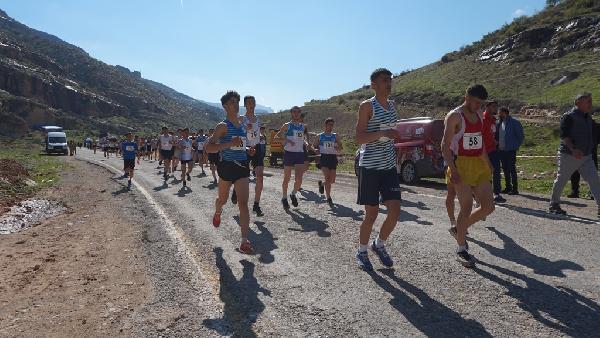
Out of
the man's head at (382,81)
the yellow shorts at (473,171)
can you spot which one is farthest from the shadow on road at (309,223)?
the man's head at (382,81)

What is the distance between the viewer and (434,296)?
4.40 metres

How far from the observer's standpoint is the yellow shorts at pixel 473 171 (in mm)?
5312

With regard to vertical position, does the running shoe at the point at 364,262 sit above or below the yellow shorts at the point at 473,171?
below

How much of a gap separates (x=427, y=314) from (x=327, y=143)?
6.68 metres

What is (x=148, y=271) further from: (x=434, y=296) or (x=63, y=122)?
(x=63, y=122)

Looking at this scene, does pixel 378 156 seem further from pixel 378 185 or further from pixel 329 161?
pixel 329 161

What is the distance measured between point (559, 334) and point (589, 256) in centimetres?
249

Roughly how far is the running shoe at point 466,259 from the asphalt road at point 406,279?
77 mm

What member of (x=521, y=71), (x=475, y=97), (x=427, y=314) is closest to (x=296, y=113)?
(x=475, y=97)

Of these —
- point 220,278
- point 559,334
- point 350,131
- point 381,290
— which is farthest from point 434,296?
point 350,131

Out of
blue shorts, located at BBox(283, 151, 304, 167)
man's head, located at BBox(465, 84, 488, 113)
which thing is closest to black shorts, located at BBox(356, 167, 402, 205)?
man's head, located at BBox(465, 84, 488, 113)

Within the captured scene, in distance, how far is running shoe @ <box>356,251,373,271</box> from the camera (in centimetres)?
525

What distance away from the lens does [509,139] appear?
11039mm

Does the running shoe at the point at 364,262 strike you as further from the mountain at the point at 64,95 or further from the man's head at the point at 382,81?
the mountain at the point at 64,95
